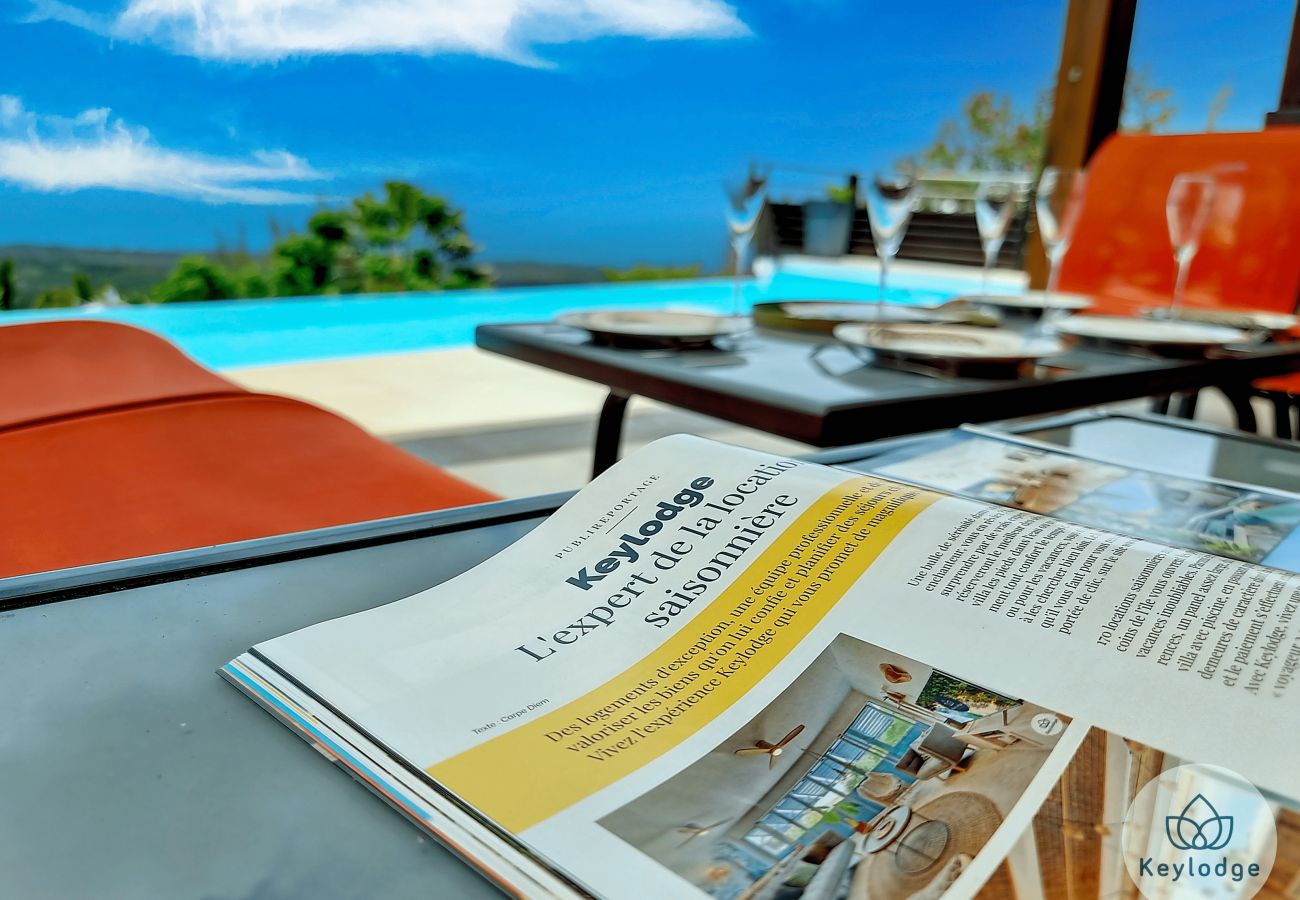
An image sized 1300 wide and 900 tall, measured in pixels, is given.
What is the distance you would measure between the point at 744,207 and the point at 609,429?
0.35 metres

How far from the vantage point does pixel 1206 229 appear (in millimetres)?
2217

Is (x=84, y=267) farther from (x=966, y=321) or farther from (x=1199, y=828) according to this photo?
(x=1199, y=828)

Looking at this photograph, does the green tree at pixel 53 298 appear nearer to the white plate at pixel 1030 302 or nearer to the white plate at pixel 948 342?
the white plate at pixel 1030 302

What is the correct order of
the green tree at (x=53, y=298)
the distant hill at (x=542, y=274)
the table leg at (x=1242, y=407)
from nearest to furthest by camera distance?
the table leg at (x=1242, y=407)
the green tree at (x=53, y=298)
the distant hill at (x=542, y=274)

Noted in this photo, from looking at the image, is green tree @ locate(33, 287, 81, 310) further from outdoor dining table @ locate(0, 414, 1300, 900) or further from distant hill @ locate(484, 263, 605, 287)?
outdoor dining table @ locate(0, 414, 1300, 900)

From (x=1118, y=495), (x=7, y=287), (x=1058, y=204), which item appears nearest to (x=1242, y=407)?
(x=1058, y=204)

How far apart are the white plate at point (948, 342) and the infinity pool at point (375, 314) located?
3121 mm

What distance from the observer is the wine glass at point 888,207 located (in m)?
1.17

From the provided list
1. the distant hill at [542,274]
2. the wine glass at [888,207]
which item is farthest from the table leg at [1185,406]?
the distant hill at [542,274]

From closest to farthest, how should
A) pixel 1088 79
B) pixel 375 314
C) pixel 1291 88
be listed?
pixel 1291 88 < pixel 1088 79 < pixel 375 314

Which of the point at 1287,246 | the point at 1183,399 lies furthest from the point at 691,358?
the point at 1287,246

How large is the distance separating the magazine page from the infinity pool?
3.63 m

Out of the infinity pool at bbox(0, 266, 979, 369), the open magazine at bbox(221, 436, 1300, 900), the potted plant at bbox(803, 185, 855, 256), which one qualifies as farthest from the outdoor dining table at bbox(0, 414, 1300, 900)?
the potted plant at bbox(803, 185, 855, 256)

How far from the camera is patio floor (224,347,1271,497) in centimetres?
239
